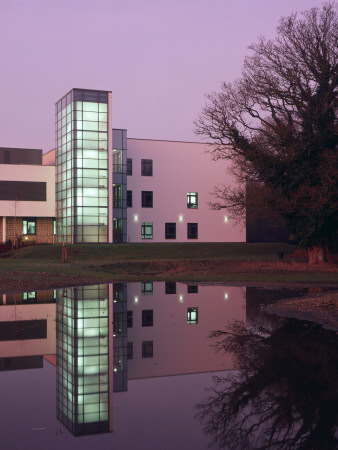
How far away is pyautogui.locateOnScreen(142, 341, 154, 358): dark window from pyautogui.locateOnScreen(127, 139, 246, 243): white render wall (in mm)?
55402

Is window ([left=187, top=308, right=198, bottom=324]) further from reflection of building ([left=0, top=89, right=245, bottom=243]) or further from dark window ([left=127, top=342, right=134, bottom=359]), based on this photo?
reflection of building ([left=0, top=89, right=245, bottom=243])

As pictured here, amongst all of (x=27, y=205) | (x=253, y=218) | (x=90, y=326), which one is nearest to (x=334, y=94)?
(x=253, y=218)

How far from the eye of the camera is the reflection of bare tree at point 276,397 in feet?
17.0

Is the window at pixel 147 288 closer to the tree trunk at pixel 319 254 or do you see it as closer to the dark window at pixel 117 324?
the dark window at pixel 117 324

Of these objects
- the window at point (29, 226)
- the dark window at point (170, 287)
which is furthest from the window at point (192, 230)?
the dark window at point (170, 287)

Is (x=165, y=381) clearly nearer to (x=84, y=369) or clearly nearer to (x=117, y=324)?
(x=84, y=369)

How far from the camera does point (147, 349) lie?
9.41m

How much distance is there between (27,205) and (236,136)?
35975 millimetres

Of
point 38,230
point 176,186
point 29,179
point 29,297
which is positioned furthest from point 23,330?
point 176,186

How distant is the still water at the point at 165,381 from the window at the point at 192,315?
2.0 inches

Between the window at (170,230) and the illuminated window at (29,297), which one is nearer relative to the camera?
the illuminated window at (29,297)

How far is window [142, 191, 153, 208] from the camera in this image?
66750mm

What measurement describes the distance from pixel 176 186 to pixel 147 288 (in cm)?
4766

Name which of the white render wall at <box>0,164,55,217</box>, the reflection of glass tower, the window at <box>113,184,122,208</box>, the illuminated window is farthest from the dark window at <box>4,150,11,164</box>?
the reflection of glass tower
